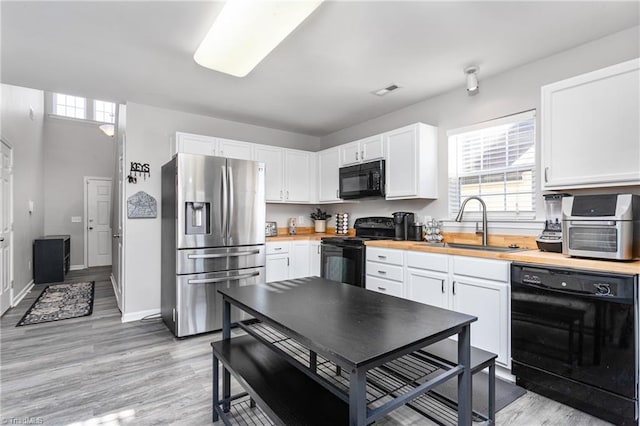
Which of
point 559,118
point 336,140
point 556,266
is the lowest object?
point 556,266

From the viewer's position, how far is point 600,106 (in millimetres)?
2137

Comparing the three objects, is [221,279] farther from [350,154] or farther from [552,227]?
[552,227]

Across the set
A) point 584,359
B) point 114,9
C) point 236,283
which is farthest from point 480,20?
point 236,283

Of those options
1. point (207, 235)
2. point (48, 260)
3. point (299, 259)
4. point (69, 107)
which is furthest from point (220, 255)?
point (69, 107)

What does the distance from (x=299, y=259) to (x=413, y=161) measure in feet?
6.14

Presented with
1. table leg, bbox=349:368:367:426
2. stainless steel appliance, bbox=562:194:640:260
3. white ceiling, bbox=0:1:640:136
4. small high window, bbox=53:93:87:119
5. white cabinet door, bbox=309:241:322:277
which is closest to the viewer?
table leg, bbox=349:368:367:426

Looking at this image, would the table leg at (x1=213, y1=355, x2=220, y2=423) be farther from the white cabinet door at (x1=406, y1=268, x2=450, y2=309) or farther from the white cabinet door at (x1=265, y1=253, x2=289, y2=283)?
the white cabinet door at (x1=265, y1=253, x2=289, y2=283)

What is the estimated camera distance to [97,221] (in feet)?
24.7

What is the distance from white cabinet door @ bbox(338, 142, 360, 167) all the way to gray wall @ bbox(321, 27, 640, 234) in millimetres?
410

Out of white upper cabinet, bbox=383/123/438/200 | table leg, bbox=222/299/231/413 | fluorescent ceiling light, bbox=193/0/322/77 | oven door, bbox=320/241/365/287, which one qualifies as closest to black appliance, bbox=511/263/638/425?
white upper cabinet, bbox=383/123/438/200

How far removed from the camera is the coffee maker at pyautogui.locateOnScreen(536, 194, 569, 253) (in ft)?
7.77

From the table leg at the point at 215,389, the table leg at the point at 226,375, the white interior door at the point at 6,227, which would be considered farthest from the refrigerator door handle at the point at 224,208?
the white interior door at the point at 6,227

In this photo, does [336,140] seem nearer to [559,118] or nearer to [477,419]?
[559,118]

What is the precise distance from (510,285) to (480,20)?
5.98 feet
